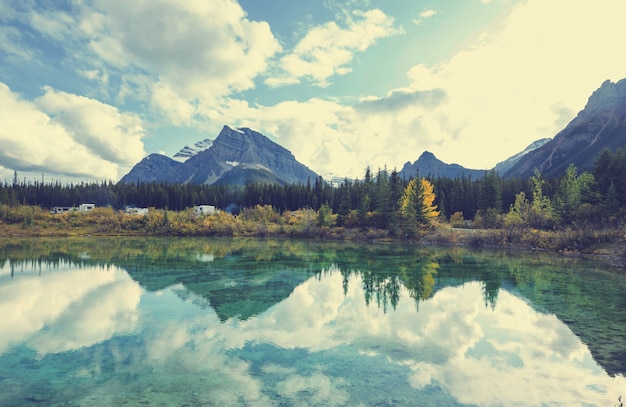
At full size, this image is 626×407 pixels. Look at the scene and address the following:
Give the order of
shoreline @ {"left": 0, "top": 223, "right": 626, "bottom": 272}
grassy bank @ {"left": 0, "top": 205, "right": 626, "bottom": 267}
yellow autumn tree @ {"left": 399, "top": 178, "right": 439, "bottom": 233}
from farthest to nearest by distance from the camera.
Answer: yellow autumn tree @ {"left": 399, "top": 178, "right": 439, "bottom": 233}, grassy bank @ {"left": 0, "top": 205, "right": 626, "bottom": 267}, shoreline @ {"left": 0, "top": 223, "right": 626, "bottom": 272}

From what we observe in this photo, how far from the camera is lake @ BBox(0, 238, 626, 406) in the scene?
12.9 meters

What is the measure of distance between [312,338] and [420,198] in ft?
225

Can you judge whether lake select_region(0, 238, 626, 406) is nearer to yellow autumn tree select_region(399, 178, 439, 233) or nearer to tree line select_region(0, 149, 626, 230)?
tree line select_region(0, 149, 626, 230)

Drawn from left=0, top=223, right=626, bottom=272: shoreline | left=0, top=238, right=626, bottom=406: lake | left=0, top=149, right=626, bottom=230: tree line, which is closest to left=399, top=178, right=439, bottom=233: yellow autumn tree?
left=0, top=149, right=626, bottom=230: tree line

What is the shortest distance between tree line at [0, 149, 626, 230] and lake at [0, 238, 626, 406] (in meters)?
31.0

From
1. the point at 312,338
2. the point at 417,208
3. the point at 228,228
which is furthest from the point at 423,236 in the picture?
the point at 312,338

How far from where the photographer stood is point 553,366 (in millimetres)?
15547

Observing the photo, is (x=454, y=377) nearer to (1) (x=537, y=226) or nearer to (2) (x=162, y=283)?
(2) (x=162, y=283)

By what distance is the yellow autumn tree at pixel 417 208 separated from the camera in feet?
262

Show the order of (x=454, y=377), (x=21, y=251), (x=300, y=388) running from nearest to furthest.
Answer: (x=300, y=388) → (x=454, y=377) → (x=21, y=251)

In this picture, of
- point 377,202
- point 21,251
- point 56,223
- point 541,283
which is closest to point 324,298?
point 541,283

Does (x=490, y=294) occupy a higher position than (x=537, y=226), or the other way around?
(x=537, y=226)

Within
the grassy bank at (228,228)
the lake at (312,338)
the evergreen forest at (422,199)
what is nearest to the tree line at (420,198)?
the evergreen forest at (422,199)

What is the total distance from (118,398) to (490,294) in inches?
1064
